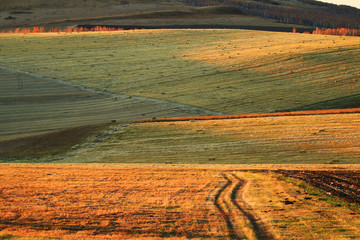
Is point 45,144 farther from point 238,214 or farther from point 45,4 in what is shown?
point 45,4

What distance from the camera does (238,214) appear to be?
28.3ft

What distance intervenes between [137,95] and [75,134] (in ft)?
37.1

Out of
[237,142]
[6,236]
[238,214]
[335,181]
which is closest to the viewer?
[6,236]

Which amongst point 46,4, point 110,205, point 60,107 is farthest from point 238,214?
point 46,4

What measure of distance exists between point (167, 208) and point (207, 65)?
33.2 m

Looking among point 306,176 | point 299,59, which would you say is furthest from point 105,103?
point 306,176

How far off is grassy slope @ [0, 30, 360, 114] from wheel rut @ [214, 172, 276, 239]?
1896cm

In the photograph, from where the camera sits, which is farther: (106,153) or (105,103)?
(105,103)

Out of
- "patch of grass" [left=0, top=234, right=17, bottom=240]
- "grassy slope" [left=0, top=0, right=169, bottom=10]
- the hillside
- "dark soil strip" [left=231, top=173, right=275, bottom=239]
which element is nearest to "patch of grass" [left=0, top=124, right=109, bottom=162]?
"dark soil strip" [left=231, top=173, right=275, bottom=239]

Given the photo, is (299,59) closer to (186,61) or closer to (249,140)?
(186,61)

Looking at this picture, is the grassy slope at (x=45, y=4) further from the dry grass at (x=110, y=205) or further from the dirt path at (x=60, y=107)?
the dry grass at (x=110, y=205)

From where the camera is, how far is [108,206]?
9258mm

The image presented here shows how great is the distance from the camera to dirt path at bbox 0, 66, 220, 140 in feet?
91.0

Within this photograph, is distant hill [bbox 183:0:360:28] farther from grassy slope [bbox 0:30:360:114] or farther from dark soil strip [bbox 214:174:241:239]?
dark soil strip [bbox 214:174:241:239]
